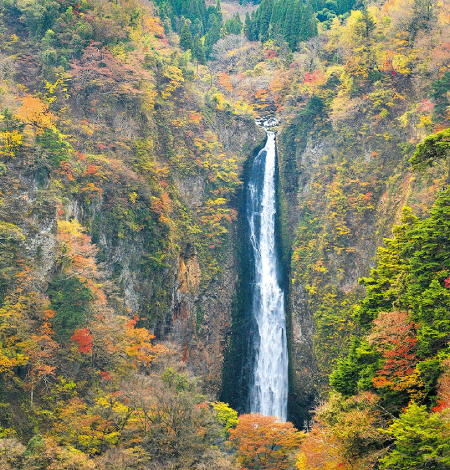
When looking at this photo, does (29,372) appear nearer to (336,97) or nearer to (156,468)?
(156,468)

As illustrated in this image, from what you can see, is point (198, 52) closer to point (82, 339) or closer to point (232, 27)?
point (232, 27)

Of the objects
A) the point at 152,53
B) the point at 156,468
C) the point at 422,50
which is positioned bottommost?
the point at 156,468

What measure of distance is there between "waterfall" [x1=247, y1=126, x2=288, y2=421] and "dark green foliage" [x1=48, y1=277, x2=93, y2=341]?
18.7m

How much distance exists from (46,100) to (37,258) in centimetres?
1204

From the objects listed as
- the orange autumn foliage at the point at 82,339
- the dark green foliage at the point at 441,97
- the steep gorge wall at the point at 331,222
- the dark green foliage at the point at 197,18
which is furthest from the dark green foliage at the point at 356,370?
the dark green foliage at the point at 197,18

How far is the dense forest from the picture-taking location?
1841cm

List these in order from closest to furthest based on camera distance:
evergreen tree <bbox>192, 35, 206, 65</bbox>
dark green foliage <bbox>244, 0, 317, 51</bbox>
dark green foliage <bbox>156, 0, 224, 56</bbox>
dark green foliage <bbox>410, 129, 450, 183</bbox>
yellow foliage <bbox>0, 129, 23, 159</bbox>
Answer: dark green foliage <bbox>410, 129, 450, 183</bbox> → yellow foliage <bbox>0, 129, 23, 159</bbox> → evergreen tree <bbox>192, 35, 206, 65</bbox> → dark green foliage <bbox>244, 0, 317, 51</bbox> → dark green foliage <bbox>156, 0, 224, 56</bbox>

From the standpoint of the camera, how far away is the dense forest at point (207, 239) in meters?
18.4

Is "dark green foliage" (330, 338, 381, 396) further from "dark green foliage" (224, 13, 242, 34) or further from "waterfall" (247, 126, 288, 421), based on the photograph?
"dark green foliage" (224, 13, 242, 34)

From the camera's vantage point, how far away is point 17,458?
55.5ft

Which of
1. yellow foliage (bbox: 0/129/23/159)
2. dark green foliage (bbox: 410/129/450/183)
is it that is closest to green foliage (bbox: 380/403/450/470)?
dark green foliage (bbox: 410/129/450/183)

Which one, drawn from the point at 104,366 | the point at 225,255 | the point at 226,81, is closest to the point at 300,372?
the point at 225,255

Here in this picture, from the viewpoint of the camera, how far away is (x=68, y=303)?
2362cm

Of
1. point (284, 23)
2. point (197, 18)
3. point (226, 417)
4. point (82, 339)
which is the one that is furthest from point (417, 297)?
point (197, 18)
